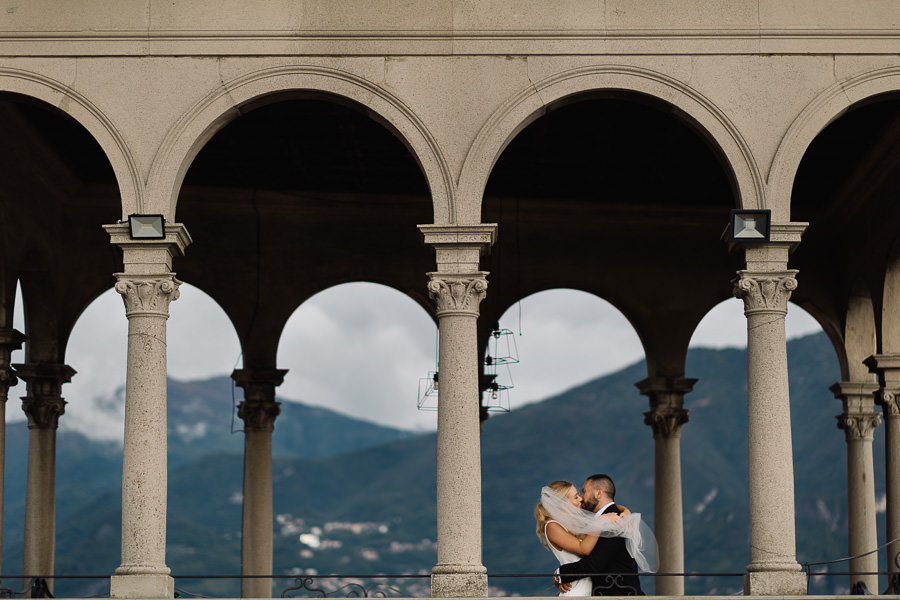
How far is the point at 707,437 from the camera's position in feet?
445

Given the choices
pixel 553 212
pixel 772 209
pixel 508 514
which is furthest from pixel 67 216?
pixel 508 514

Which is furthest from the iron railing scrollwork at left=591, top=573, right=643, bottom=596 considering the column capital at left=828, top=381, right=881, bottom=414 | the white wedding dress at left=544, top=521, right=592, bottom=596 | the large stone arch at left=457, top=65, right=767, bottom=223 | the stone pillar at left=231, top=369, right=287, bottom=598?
the column capital at left=828, top=381, right=881, bottom=414

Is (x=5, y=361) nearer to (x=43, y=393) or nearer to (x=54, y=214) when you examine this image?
(x=43, y=393)

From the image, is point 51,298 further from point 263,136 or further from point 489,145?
point 489,145

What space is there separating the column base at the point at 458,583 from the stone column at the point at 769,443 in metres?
3.57

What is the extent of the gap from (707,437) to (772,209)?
386ft

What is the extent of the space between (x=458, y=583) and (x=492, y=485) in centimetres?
10995

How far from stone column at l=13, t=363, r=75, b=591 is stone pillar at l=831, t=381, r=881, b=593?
15273 millimetres

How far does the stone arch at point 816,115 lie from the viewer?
20.4m

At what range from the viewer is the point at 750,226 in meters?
20.2

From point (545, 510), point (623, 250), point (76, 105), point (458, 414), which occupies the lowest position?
point (545, 510)

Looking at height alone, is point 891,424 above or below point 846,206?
below

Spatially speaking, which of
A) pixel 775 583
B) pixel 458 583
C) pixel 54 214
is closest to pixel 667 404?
pixel 775 583

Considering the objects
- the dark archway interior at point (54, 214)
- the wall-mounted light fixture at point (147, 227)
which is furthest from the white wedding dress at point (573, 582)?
the dark archway interior at point (54, 214)
